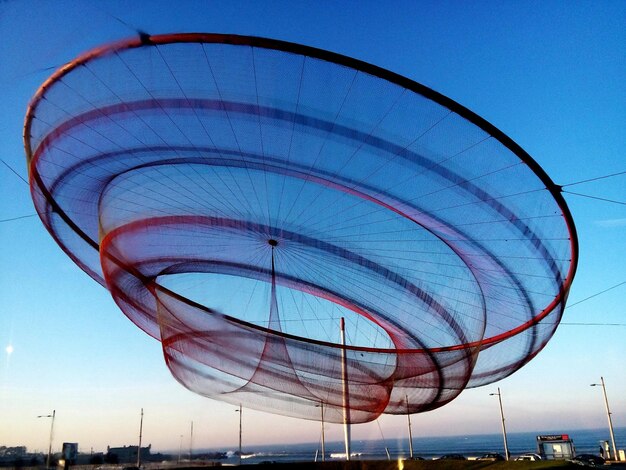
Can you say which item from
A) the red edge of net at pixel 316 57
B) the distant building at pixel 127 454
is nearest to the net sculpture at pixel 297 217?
the red edge of net at pixel 316 57

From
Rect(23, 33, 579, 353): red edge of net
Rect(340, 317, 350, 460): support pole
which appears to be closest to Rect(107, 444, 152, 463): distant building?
Rect(340, 317, 350, 460): support pole

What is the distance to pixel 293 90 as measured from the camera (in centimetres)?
1121

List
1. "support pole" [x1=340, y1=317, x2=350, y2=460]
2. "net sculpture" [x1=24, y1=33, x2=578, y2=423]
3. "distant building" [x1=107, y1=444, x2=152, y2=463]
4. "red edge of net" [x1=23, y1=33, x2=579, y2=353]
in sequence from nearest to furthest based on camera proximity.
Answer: "red edge of net" [x1=23, y1=33, x2=579, y2=353]
"net sculpture" [x1=24, y1=33, x2=578, y2=423]
"support pole" [x1=340, y1=317, x2=350, y2=460]
"distant building" [x1=107, y1=444, x2=152, y2=463]

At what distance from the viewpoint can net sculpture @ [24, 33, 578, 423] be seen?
1123 cm

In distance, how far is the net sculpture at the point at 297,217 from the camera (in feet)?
36.9

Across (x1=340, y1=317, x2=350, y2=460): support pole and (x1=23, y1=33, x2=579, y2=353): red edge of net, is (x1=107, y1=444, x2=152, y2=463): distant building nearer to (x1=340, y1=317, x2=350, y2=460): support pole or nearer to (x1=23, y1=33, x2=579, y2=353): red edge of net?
(x1=340, y1=317, x2=350, y2=460): support pole

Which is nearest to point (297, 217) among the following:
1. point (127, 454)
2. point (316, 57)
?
point (316, 57)

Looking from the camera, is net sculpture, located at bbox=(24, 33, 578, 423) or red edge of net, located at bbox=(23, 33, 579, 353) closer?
red edge of net, located at bbox=(23, 33, 579, 353)

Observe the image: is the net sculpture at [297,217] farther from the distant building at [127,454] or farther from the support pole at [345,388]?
the distant building at [127,454]

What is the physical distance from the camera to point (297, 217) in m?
17.0

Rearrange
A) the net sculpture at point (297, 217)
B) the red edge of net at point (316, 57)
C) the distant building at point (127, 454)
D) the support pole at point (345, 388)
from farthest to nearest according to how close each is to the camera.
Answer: the distant building at point (127, 454) → the support pole at point (345, 388) → the net sculpture at point (297, 217) → the red edge of net at point (316, 57)

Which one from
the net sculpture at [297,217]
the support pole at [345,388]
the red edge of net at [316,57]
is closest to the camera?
the red edge of net at [316,57]

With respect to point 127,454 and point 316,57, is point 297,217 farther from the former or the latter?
point 127,454

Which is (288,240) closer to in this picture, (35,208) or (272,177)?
(272,177)
